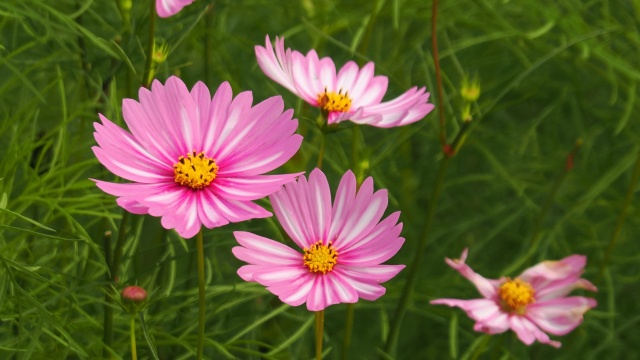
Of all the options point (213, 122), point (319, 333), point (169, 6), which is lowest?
point (319, 333)

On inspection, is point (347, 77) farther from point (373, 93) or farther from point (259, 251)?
point (259, 251)

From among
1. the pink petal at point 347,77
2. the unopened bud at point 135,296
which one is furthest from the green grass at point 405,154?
the unopened bud at point 135,296

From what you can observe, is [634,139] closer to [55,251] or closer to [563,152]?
[563,152]

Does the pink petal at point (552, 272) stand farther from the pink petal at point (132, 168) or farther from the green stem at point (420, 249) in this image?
the pink petal at point (132, 168)

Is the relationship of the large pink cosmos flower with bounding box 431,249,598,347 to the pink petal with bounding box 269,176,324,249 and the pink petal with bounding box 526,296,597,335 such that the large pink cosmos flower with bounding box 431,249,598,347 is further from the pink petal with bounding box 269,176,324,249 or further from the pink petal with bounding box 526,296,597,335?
the pink petal with bounding box 269,176,324,249

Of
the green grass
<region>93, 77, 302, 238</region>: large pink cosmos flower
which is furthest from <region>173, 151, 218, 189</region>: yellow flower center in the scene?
the green grass

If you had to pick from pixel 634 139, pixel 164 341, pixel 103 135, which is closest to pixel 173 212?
pixel 103 135

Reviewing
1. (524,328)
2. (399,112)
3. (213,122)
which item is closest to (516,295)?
(524,328)
